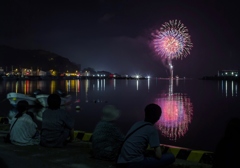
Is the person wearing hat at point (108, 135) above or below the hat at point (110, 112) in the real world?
below

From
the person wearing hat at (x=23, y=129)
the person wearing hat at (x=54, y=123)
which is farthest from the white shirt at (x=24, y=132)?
the person wearing hat at (x=54, y=123)

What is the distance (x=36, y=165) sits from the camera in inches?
247

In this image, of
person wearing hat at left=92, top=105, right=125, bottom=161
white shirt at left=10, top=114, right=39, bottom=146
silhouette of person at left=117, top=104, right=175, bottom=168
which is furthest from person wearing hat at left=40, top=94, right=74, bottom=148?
silhouette of person at left=117, top=104, right=175, bottom=168

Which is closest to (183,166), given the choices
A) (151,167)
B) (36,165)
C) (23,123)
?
(151,167)

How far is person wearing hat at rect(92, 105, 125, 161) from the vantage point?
6.16 m

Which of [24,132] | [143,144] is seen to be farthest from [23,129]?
[143,144]

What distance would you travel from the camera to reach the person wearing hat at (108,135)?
243 inches

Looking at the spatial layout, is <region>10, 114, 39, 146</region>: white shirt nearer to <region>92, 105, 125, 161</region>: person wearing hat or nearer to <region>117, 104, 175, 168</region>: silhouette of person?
<region>92, 105, 125, 161</region>: person wearing hat

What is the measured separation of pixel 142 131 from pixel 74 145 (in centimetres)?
443

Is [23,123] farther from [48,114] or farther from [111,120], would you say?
[111,120]

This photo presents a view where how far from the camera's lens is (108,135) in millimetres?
6387

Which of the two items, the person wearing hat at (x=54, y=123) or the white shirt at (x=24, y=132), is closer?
the person wearing hat at (x=54, y=123)

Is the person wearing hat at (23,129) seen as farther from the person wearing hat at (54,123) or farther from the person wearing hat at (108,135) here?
the person wearing hat at (108,135)

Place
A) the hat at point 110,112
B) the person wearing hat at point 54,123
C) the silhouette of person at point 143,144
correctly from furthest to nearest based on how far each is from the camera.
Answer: the person wearing hat at point 54,123 < the hat at point 110,112 < the silhouette of person at point 143,144
